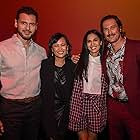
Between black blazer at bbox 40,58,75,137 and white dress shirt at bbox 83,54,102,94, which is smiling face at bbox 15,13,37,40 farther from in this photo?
white dress shirt at bbox 83,54,102,94

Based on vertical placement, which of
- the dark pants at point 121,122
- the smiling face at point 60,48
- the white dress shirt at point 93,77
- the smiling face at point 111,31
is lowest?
the dark pants at point 121,122

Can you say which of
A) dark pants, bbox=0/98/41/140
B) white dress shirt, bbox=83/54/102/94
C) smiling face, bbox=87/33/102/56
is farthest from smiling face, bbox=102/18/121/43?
dark pants, bbox=0/98/41/140

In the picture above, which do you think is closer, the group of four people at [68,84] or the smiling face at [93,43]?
the group of four people at [68,84]

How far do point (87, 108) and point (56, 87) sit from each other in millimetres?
397

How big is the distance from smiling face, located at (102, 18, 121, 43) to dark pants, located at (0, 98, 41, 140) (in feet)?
3.14

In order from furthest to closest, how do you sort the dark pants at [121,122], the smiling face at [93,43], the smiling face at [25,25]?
1. the smiling face at [93,43]
2. the dark pants at [121,122]
3. the smiling face at [25,25]

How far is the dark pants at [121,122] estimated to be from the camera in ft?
8.10

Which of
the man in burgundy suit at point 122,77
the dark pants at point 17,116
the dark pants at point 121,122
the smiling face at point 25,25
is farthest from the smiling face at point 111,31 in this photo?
the dark pants at point 17,116

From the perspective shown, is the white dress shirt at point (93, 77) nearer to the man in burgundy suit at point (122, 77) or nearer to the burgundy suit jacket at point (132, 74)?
the man in burgundy suit at point (122, 77)

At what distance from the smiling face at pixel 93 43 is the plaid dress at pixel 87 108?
0.98 feet

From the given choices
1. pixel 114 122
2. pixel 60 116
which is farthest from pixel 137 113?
pixel 60 116

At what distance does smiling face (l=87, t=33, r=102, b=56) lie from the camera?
2.57 meters

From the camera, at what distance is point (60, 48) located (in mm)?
2592

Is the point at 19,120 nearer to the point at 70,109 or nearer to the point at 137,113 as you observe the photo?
the point at 70,109
